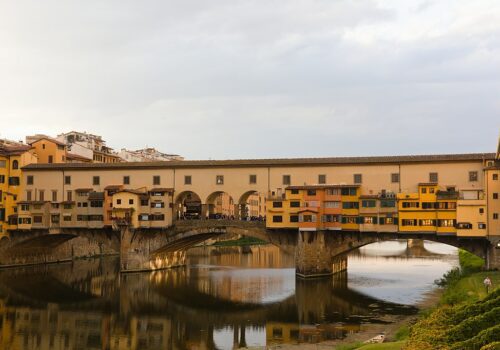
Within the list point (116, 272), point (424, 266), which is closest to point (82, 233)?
point (116, 272)

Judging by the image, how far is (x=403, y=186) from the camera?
5069 centimetres

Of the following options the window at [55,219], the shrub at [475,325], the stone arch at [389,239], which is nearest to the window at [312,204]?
the stone arch at [389,239]

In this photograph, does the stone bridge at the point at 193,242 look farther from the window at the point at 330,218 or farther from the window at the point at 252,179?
the window at the point at 252,179

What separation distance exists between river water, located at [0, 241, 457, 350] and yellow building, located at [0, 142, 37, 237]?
5522 millimetres

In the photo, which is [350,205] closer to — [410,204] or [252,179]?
[410,204]

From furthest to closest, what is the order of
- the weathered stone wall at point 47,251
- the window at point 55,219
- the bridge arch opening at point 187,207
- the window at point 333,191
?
1. the weathered stone wall at point 47,251
2. the window at point 55,219
3. the bridge arch opening at point 187,207
4. the window at point 333,191

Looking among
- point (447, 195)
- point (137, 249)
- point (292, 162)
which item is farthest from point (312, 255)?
point (137, 249)

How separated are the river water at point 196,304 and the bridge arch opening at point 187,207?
19.9 ft

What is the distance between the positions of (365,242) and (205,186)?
17036mm

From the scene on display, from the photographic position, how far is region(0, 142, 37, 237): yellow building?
60.5 metres

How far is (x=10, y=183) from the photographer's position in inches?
2414

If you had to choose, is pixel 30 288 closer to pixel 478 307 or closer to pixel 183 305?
pixel 183 305

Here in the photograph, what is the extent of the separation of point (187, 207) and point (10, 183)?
21.7 m

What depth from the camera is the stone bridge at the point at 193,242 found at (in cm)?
5053
